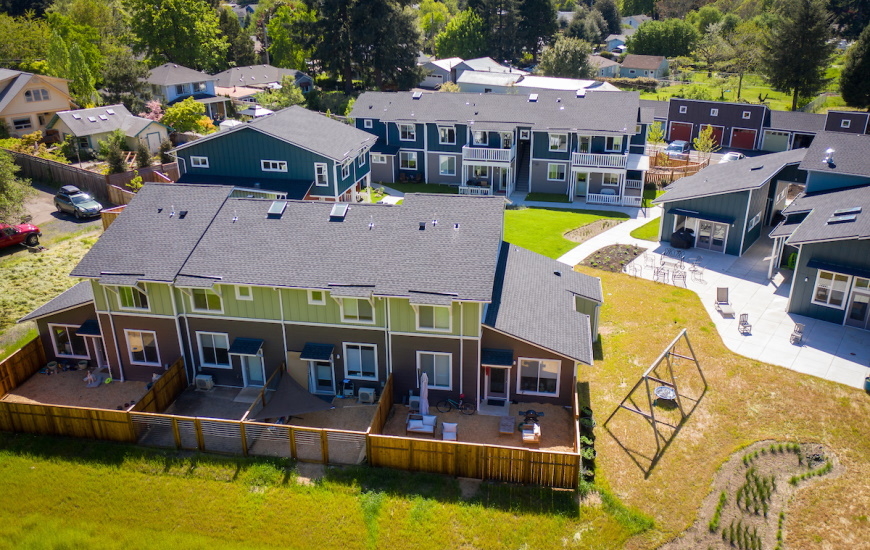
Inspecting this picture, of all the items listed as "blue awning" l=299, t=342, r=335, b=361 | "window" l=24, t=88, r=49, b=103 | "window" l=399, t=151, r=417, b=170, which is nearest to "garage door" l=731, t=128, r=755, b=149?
"window" l=399, t=151, r=417, b=170

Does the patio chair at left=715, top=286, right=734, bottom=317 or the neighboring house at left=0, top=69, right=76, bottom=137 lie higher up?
the neighboring house at left=0, top=69, right=76, bottom=137

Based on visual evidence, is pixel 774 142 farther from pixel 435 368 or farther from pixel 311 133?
pixel 435 368

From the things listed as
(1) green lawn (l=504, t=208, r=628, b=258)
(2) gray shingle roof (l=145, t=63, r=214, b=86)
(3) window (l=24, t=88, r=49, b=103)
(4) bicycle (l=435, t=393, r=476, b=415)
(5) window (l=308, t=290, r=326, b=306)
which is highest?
(2) gray shingle roof (l=145, t=63, r=214, b=86)

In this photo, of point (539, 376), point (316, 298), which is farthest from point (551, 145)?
point (316, 298)

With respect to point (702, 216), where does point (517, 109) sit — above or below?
above

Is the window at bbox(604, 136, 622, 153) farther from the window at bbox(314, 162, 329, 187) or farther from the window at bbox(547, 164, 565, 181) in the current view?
the window at bbox(314, 162, 329, 187)
